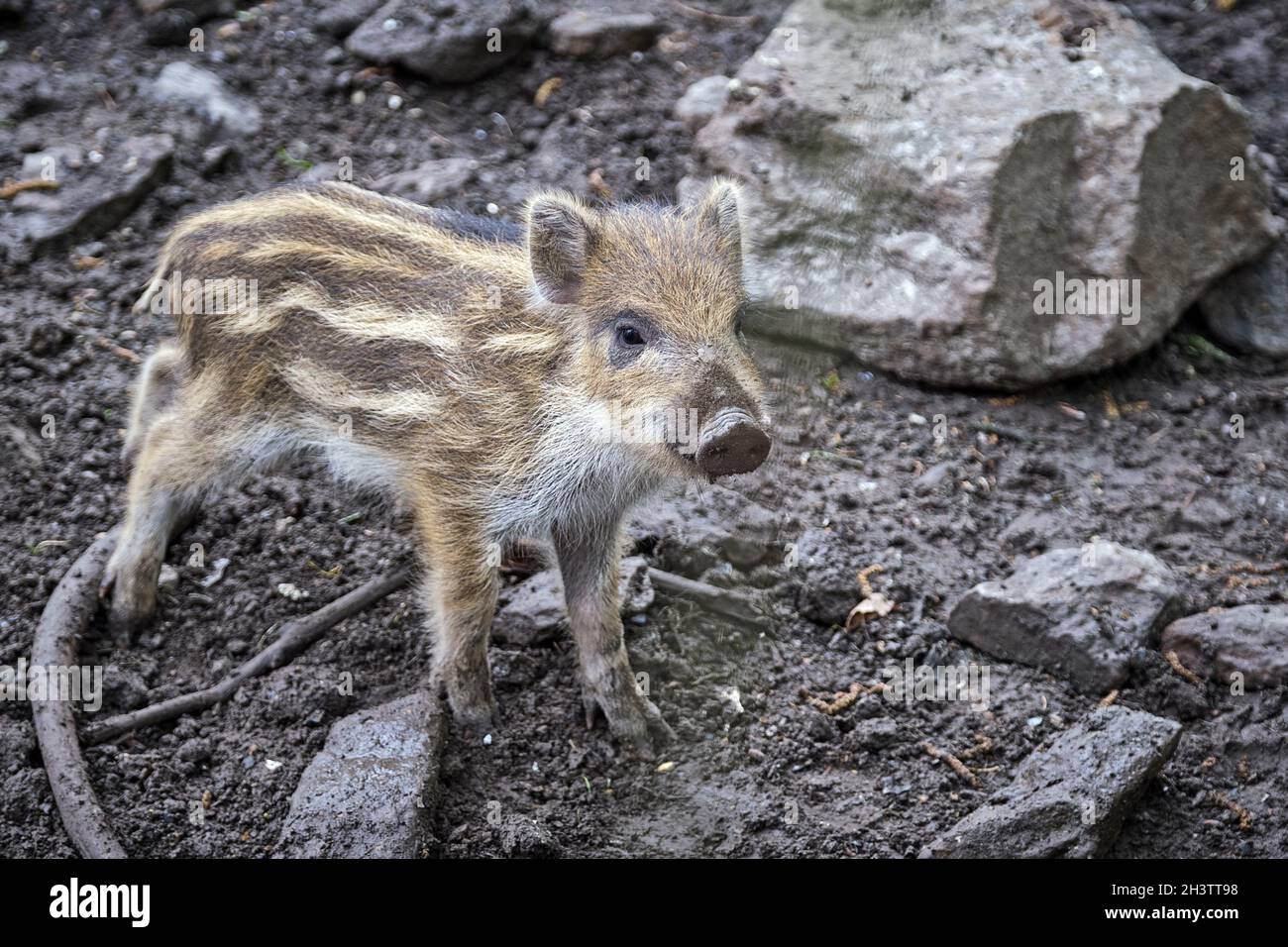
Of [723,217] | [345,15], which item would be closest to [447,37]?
[345,15]

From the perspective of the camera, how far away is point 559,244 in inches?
167

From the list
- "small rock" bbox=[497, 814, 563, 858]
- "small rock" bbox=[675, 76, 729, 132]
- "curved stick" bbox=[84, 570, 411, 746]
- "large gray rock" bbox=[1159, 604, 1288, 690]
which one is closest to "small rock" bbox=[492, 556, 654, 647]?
"curved stick" bbox=[84, 570, 411, 746]

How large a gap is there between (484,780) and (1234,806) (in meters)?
2.26

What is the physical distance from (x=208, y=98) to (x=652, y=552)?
3.60 meters

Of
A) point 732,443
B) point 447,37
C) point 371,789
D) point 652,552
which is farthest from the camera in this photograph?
point 447,37

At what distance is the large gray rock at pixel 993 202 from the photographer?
5.89 metres

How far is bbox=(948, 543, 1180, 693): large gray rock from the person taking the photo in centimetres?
448

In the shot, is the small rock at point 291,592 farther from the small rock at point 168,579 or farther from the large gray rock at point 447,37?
the large gray rock at point 447,37

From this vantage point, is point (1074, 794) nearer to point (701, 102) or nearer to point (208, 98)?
point (701, 102)

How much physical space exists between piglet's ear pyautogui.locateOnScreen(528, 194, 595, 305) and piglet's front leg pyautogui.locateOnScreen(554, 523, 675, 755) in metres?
0.81

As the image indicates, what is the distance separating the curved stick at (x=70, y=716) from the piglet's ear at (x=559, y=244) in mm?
1919

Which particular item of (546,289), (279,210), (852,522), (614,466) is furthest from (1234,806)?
(279,210)

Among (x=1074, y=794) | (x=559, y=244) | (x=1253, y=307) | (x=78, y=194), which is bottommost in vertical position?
(x=1074, y=794)

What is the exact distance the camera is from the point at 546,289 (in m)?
4.29
